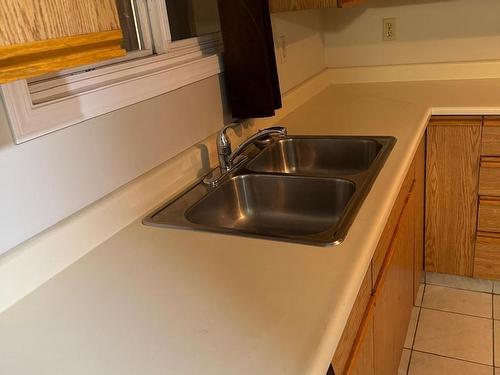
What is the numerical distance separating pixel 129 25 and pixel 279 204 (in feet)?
2.31

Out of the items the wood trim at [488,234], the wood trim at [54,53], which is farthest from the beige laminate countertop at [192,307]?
the wood trim at [488,234]

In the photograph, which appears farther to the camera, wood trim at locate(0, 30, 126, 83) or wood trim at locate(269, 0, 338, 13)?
wood trim at locate(269, 0, 338, 13)

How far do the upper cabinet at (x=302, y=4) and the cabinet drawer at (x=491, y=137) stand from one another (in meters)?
0.76

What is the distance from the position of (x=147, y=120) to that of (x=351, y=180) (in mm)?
606

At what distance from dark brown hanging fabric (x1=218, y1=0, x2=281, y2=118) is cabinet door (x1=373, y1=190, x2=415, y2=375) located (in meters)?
0.62

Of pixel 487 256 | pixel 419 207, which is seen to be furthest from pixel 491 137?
pixel 487 256

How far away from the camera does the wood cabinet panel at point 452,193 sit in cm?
206

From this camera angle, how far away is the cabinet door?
134 centimetres

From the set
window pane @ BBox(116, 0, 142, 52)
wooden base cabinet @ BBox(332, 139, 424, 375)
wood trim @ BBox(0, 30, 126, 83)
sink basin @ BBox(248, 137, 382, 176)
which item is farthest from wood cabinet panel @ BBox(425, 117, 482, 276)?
wood trim @ BBox(0, 30, 126, 83)

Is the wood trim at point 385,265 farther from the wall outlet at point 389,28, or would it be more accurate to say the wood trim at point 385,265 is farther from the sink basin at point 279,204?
the wall outlet at point 389,28

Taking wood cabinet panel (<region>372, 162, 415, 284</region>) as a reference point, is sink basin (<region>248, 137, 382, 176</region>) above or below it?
above

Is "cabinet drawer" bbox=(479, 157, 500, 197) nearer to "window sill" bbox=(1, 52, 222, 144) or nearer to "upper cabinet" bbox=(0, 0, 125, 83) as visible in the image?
"window sill" bbox=(1, 52, 222, 144)

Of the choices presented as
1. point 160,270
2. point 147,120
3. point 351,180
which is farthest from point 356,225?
point 147,120

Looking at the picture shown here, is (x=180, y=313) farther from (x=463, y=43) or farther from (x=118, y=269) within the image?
(x=463, y=43)
